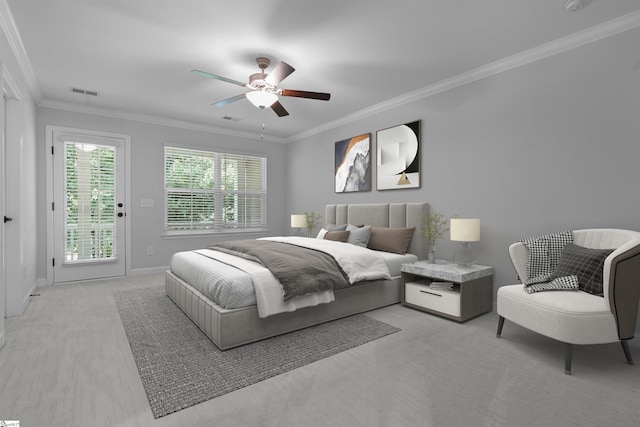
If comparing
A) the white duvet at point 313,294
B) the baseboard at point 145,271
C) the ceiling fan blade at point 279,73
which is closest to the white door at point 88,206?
the baseboard at point 145,271

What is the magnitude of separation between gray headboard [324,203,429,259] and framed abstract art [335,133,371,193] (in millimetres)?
353

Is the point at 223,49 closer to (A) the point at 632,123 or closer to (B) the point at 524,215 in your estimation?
(B) the point at 524,215

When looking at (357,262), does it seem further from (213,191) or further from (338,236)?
(213,191)

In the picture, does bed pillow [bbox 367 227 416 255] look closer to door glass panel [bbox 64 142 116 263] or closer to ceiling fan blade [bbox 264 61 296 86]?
ceiling fan blade [bbox 264 61 296 86]

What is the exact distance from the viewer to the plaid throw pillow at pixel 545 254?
2744mm

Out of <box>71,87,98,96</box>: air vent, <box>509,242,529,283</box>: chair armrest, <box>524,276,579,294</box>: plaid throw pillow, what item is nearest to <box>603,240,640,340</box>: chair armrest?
<box>524,276,579,294</box>: plaid throw pillow

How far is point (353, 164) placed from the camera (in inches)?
206

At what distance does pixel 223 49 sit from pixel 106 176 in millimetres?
3178

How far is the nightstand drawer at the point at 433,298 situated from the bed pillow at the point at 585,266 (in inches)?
33.7

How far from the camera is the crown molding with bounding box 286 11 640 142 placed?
265 cm

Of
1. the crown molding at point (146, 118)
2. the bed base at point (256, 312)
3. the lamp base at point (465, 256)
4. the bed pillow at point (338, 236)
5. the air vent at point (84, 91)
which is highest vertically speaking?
the air vent at point (84, 91)

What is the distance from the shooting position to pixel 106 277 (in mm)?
5023

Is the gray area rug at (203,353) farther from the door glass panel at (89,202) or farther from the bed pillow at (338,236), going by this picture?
the door glass panel at (89,202)

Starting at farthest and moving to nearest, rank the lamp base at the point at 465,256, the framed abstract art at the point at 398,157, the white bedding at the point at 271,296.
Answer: the framed abstract art at the point at 398,157 → the lamp base at the point at 465,256 → the white bedding at the point at 271,296
